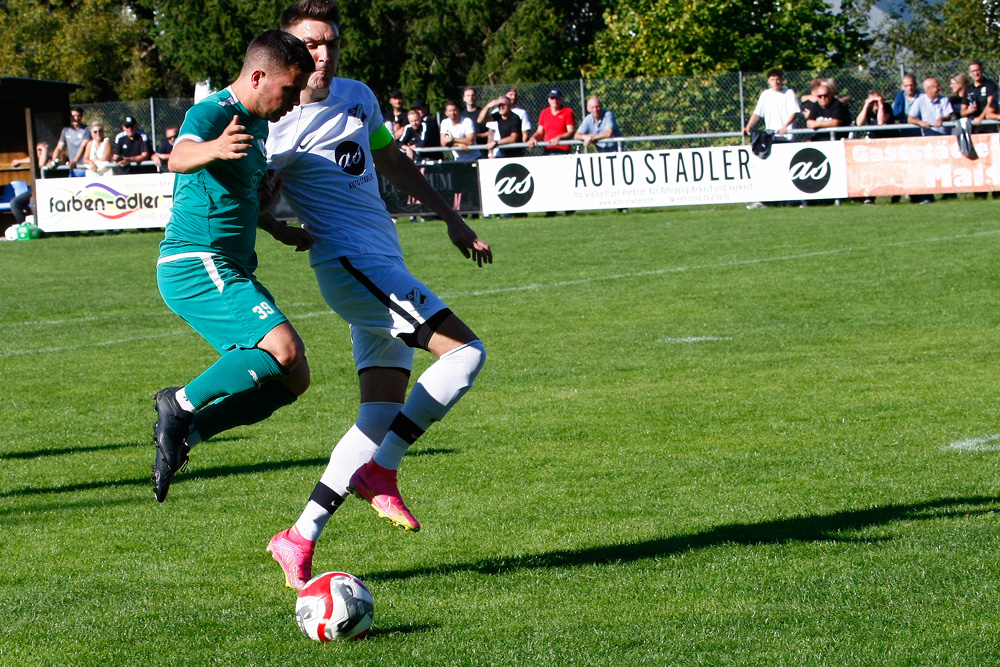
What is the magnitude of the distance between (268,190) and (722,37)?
1507 inches

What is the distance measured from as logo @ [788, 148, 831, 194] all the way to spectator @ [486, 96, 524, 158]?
4.90m

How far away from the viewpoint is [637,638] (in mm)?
3812

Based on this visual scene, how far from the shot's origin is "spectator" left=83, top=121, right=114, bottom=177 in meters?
24.4

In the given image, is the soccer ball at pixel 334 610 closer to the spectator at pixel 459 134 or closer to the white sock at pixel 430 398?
the white sock at pixel 430 398

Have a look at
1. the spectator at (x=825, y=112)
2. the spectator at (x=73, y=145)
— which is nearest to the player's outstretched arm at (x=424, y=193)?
the spectator at (x=825, y=112)

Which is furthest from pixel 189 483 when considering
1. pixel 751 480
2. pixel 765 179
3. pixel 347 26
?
pixel 347 26

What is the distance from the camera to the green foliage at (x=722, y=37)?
40.0 m

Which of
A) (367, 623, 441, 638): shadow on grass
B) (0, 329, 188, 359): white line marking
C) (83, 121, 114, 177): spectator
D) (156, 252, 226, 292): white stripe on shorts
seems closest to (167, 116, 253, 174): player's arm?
(156, 252, 226, 292): white stripe on shorts

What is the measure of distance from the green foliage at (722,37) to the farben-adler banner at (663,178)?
18760mm

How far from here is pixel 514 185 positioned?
22391mm

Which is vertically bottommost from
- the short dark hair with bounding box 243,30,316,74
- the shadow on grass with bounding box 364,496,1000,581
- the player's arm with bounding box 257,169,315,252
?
the shadow on grass with bounding box 364,496,1000,581

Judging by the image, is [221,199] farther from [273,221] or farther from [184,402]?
[184,402]

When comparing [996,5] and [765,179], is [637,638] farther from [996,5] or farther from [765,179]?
[996,5]

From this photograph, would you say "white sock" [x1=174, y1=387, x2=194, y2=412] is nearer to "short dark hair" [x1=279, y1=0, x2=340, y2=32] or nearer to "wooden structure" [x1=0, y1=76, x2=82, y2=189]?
"short dark hair" [x1=279, y1=0, x2=340, y2=32]
